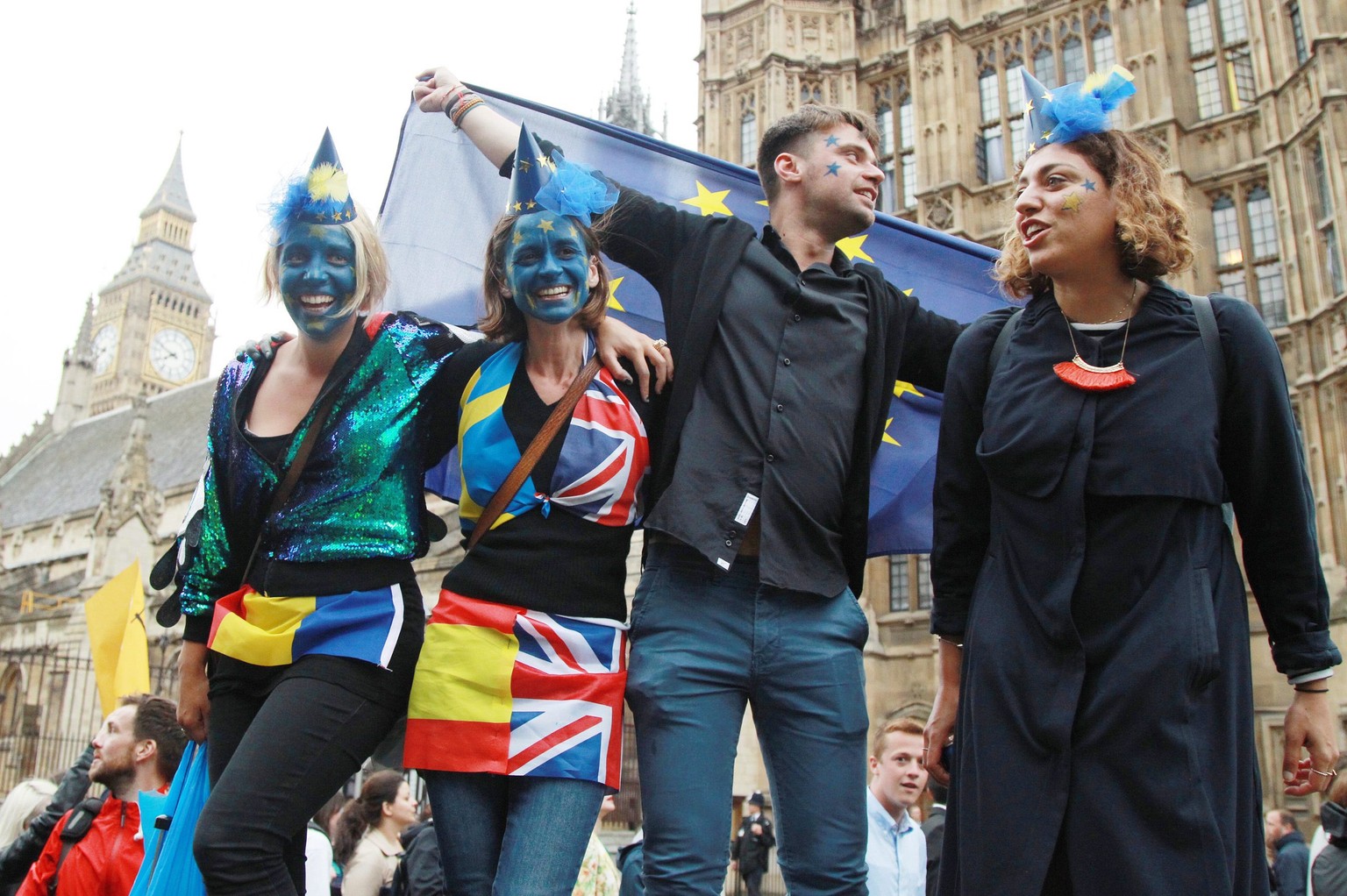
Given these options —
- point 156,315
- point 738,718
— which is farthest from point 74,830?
point 156,315

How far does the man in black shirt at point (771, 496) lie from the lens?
2.43 metres

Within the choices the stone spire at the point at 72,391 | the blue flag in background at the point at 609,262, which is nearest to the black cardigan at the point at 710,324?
the blue flag in background at the point at 609,262

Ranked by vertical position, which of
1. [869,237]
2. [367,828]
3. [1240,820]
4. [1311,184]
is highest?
[1311,184]

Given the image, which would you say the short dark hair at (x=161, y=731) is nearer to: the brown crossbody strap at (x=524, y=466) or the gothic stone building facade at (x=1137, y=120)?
the brown crossbody strap at (x=524, y=466)

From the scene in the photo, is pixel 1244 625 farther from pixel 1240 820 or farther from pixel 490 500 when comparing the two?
pixel 490 500

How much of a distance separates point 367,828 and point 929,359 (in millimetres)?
4805

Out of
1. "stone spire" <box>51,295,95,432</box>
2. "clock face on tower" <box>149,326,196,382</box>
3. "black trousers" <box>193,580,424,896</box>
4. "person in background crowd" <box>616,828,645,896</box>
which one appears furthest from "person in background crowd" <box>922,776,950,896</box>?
"clock face on tower" <box>149,326,196,382</box>

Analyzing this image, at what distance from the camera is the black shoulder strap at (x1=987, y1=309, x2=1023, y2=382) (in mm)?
2609

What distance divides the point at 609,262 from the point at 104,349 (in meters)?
95.9

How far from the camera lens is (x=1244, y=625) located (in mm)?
2205

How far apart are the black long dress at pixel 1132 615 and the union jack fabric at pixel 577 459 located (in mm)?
835

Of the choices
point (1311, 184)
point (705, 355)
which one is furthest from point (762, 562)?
point (1311, 184)

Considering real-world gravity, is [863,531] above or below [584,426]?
below

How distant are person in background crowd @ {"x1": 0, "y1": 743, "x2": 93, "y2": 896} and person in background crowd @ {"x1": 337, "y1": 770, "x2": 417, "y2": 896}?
1.57 m
